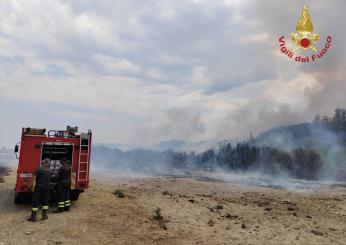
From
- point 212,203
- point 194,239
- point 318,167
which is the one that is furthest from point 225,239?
point 318,167

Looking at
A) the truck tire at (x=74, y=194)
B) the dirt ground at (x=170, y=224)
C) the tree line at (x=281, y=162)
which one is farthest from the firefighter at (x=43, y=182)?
the tree line at (x=281, y=162)

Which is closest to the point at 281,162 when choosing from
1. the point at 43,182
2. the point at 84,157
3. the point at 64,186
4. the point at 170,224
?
the point at 170,224

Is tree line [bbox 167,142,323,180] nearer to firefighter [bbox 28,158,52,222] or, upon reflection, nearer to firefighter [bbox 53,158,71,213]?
firefighter [bbox 53,158,71,213]

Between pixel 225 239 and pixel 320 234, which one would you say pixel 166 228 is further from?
pixel 320 234

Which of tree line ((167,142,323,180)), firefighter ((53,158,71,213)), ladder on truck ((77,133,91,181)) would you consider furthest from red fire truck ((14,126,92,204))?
tree line ((167,142,323,180))

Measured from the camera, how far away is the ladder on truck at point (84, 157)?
13383 millimetres

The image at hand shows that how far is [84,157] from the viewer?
13594 millimetres

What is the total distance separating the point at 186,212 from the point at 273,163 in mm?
76481

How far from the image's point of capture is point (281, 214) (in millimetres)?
14172

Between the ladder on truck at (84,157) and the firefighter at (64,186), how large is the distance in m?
0.78

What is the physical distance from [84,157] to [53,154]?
1.47 metres

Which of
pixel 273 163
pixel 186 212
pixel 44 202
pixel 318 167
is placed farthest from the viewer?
pixel 273 163

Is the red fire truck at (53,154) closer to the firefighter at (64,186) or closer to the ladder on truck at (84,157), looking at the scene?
the ladder on truck at (84,157)

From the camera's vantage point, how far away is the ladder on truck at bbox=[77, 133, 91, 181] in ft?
43.9
